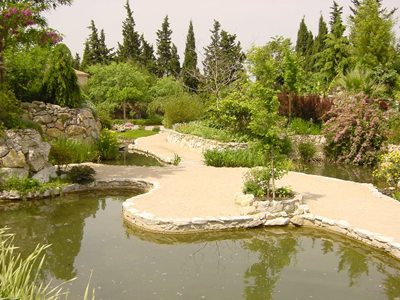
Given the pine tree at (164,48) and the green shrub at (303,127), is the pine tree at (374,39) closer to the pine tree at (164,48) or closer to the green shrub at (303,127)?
the green shrub at (303,127)

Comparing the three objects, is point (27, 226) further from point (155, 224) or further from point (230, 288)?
point (230, 288)

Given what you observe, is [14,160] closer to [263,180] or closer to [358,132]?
[263,180]

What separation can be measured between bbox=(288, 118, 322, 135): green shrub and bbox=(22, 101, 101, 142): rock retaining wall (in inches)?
320

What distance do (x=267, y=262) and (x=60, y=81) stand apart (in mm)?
10673

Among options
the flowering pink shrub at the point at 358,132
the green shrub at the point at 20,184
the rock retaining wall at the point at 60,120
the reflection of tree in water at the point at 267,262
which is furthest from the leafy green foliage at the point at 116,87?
the reflection of tree in water at the point at 267,262

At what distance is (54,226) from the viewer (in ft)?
22.9

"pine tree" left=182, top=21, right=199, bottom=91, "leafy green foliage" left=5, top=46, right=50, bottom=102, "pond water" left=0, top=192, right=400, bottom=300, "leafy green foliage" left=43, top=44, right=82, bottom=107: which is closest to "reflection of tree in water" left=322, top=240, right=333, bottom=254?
"pond water" left=0, top=192, right=400, bottom=300

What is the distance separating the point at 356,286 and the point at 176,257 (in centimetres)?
255

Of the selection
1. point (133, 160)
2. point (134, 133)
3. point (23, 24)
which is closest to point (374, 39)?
point (134, 133)

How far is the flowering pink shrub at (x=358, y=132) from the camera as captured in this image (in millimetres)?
12516

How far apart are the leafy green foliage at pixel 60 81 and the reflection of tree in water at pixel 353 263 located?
11.1 m

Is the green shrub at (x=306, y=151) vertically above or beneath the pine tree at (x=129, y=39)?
beneath

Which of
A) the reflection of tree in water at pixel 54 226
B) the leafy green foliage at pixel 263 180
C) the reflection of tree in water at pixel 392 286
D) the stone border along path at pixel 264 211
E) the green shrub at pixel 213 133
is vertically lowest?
the reflection of tree in water at pixel 54 226

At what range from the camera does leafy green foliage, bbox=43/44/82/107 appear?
43.7 feet
